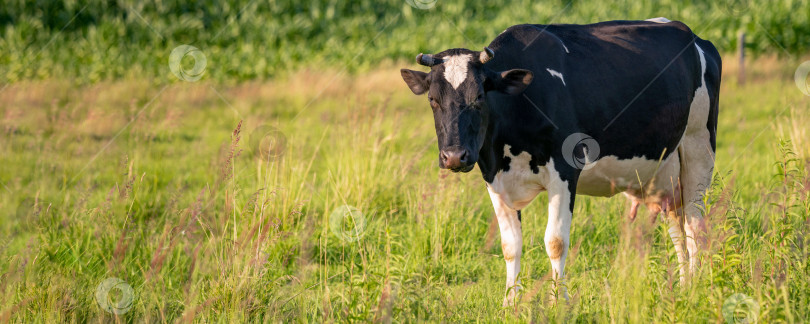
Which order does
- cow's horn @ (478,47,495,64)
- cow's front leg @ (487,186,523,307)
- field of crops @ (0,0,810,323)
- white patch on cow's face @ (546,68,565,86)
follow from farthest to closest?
cow's front leg @ (487,186,523,307), white patch on cow's face @ (546,68,565,86), cow's horn @ (478,47,495,64), field of crops @ (0,0,810,323)

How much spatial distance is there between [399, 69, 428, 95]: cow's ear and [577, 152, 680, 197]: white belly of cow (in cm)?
123

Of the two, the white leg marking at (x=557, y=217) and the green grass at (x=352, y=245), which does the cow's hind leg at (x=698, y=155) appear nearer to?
the green grass at (x=352, y=245)

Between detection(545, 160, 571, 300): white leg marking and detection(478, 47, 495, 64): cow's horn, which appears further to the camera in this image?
detection(545, 160, 571, 300): white leg marking

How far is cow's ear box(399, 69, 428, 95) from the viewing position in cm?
502

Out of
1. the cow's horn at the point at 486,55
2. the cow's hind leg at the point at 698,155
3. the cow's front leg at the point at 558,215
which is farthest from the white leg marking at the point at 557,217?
the cow's hind leg at the point at 698,155

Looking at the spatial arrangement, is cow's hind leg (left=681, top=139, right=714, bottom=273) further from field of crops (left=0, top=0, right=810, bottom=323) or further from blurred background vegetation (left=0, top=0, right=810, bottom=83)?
blurred background vegetation (left=0, top=0, right=810, bottom=83)

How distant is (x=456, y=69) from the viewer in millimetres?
4824

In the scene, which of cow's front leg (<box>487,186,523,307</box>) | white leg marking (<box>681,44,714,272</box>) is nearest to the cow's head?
cow's front leg (<box>487,186,523,307</box>)

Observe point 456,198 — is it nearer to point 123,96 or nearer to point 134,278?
point 134,278

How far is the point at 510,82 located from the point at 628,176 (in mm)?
1374

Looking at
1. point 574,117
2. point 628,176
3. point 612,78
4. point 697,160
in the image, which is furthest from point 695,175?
point 574,117

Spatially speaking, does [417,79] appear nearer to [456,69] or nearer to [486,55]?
[456,69]

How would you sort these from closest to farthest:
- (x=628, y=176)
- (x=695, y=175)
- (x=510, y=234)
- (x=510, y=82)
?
(x=510, y=82) → (x=510, y=234) → (x=628, y=176) → (x=695, y=175)

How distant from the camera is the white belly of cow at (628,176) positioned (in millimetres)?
5547
